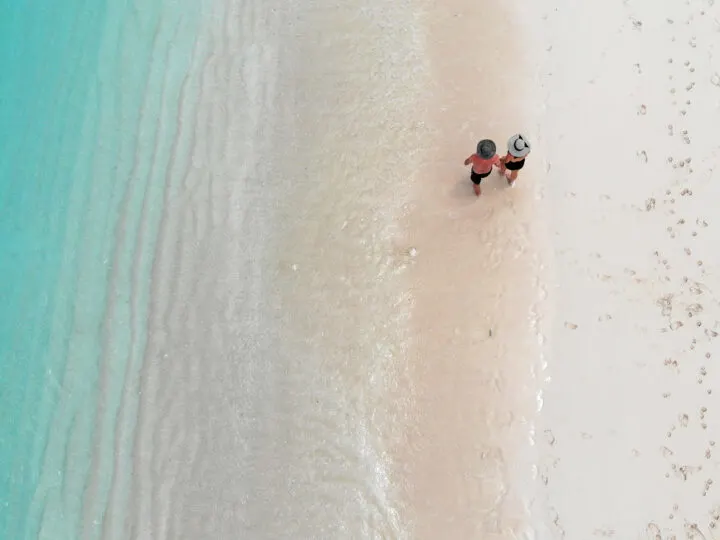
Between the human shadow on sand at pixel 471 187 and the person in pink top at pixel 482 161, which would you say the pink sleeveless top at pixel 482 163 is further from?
the human shadow on sand at pixel 471 187

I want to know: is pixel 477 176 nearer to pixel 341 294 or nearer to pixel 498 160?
pixel 498 160

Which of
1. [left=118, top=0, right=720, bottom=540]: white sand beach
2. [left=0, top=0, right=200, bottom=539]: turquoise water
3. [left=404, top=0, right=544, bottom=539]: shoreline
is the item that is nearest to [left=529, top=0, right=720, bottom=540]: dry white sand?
[left=118, top=0, right=720, bottom=540]: white sand beach

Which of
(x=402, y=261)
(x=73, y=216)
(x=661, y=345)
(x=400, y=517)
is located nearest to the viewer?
(x=400, y=517)

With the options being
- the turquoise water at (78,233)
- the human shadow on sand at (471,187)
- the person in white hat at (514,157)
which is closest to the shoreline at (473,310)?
the human shadow on sand at (471,187)

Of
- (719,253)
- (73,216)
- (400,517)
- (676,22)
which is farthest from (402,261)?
(676,22)

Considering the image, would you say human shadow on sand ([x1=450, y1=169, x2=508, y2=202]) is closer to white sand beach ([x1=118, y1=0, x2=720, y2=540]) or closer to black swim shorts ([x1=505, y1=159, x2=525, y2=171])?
white sand beach ([x1=118, y1=0, x2=720, y2=540])

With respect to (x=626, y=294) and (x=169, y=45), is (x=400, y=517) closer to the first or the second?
(x=626, y=294)
